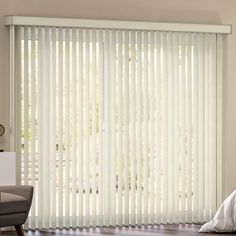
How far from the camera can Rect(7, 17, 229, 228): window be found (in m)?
8.02

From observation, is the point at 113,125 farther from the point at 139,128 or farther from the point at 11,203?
the point at 11,203

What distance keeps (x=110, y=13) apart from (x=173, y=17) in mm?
755

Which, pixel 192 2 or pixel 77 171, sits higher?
pixel 192 2

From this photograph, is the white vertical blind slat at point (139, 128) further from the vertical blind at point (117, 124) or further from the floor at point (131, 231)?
the floor at point (131, 231)

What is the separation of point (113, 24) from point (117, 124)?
1.11 metres

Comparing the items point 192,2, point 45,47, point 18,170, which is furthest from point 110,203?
Result: point 192,2

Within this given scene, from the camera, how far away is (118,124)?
27.1 feet

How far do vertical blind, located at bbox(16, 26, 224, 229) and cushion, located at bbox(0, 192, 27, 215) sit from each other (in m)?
1.02

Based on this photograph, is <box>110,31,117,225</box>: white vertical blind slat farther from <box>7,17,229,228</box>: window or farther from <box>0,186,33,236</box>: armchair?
<box>0,186,33,236</box>: armchair

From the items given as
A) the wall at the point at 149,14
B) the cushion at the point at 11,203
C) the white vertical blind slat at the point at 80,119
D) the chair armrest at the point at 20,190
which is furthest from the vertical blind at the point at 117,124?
the cushion at the point at 11,203

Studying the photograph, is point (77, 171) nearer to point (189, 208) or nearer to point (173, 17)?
point (189, 208)

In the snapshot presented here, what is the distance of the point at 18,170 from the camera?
797 centimetres

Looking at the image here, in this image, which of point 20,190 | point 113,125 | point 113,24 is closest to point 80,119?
point 113,125

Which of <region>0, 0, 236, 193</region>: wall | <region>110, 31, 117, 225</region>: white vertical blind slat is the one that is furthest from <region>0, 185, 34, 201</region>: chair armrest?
<region>110, 31, 117, 225</region>: white vertical blind slat
